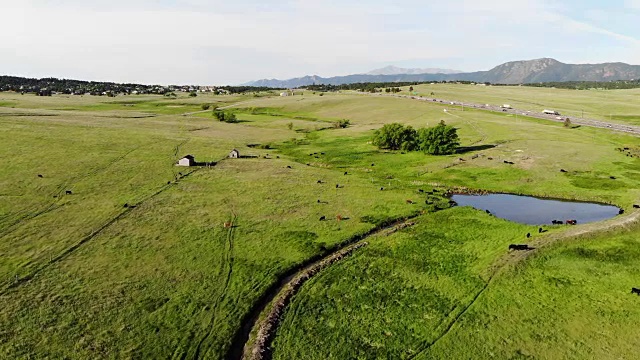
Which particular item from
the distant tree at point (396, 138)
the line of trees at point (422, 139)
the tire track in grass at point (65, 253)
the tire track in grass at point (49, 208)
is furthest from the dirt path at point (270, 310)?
the distant tree at point (396, 138)

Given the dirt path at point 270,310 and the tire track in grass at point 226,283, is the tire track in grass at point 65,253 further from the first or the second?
the dirt path at point 270,310

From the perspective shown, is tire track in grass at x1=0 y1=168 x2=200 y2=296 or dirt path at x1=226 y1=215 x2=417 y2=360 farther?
tire track in grass at x1=0 y1=168 x2=200 y2=296

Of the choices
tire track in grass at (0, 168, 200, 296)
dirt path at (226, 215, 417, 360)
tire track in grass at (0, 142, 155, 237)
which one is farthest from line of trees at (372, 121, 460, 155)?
tire track in grass at (0, 142, 155, 237)

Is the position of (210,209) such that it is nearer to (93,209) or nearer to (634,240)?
(93,209)

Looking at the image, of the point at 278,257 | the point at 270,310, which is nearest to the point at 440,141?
the point at 278,257

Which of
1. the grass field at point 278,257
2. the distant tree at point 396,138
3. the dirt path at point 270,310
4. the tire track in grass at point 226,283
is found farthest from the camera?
the distant tree at point 396,138

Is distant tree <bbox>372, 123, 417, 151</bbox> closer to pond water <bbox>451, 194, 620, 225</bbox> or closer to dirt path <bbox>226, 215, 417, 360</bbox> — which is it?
pond water <bbox>451, 194, 620, 225</bbox>

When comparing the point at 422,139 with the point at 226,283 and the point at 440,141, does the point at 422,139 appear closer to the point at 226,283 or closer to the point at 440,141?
the point at 440,141
